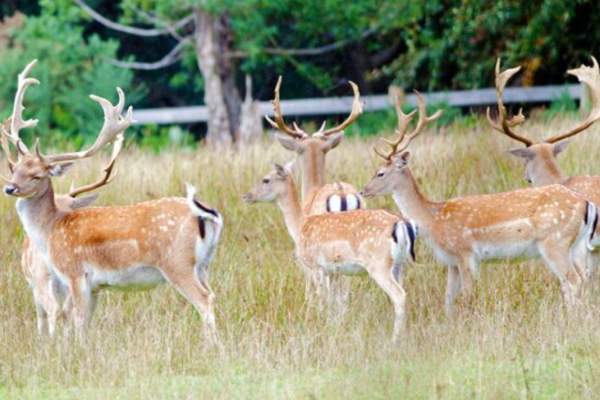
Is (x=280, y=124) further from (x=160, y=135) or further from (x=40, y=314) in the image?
(x=160, y=135)

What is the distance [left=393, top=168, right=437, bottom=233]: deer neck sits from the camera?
9.28m

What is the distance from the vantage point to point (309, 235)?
28.9 feet

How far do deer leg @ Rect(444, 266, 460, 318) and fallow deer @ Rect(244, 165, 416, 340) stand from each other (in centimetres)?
38

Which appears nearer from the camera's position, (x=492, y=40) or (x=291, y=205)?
(x=291, y=205)

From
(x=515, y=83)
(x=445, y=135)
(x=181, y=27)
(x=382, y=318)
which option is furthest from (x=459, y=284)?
(x=181, y=27)

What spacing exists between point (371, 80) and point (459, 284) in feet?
49.1

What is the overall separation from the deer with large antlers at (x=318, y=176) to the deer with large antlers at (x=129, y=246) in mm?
1450

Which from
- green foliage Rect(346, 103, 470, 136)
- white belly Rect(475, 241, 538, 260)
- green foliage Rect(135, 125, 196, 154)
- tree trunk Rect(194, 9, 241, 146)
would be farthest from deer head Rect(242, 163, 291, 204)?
tree trunk Rect(194, 9, 241, 146)

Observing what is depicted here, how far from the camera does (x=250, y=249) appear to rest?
1043 cm

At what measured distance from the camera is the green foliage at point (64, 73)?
21.4 metres

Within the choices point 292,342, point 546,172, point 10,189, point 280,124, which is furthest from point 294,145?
point 292,342

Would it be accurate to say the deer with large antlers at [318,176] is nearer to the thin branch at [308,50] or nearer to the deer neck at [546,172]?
the deer neck at [546,172]

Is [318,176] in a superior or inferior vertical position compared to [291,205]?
superior

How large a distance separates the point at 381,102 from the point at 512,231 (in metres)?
12.8
